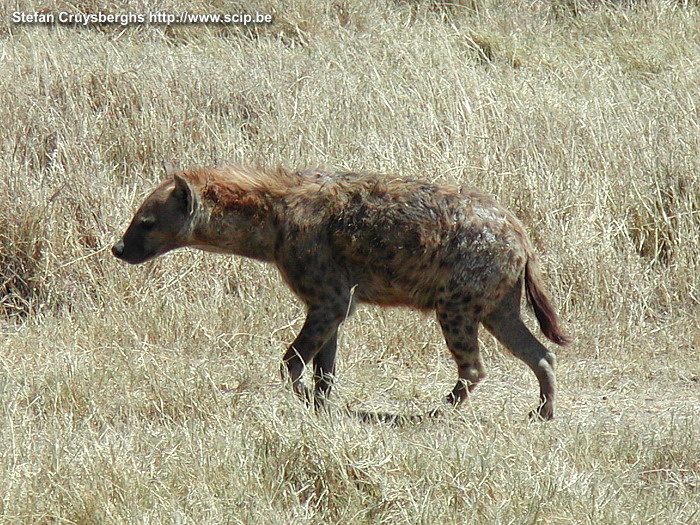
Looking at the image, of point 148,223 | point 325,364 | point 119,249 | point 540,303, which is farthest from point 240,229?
point 540,303

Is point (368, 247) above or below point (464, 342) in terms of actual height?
above

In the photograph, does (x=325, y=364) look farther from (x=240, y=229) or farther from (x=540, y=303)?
(x=540, y=303)

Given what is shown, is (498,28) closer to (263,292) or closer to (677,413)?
(263,292)

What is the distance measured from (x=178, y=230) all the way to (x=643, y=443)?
2332mm

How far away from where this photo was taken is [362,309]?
6.64m

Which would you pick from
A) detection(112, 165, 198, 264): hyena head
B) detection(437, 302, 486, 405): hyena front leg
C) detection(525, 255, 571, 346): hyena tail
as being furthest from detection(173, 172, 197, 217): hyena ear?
detection(525, 255, 571, 346): hyena tail

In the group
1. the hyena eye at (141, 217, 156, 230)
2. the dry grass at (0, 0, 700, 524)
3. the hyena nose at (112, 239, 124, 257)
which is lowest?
the dry grass at (0, 0, 700, 524)

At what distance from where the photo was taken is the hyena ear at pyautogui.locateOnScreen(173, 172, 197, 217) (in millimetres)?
5621

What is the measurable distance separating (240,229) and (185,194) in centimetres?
31

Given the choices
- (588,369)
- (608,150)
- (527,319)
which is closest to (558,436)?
(588,369)

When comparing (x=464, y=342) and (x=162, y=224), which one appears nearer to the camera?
(x=464, y=342)

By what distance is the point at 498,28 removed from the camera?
10500 mm

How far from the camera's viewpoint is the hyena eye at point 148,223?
573 cm

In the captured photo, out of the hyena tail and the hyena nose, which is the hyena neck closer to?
the hyena nose
